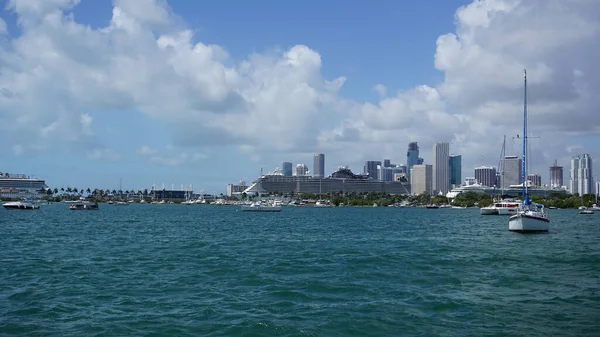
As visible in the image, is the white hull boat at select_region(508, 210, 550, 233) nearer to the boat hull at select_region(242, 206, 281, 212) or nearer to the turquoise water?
the turquoise water

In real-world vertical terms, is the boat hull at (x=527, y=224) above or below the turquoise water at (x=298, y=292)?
above

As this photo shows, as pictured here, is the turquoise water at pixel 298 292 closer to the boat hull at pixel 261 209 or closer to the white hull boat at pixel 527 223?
the white hull boat at pixel 527 223

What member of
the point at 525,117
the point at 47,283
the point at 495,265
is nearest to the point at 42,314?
the point at 47,283

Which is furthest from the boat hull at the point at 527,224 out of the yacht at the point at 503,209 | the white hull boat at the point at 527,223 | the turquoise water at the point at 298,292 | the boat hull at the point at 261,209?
the boat hull at the point at 261,209

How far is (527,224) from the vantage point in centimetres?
5581

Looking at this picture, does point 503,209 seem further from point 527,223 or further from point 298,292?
point 298,292

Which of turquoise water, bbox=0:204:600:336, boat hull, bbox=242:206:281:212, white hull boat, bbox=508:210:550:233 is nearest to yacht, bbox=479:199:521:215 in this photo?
boat hull, bbox=242:206:281:212

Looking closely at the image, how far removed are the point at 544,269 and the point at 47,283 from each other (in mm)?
25614

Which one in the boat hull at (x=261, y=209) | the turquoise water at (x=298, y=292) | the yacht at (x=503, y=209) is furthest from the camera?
the boat hull at (x=261, y=209)

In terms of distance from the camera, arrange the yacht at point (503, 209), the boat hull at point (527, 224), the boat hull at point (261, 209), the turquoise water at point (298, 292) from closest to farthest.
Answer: the turquoise water at point (298, 292) → the boat hull at point (527, 224) → the yacht at point (503, 209) → the boat hull at point (261, 209)

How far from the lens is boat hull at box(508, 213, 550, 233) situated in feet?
182

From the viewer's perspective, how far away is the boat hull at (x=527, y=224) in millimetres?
55594

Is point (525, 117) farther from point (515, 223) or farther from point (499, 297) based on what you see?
point (499, 297)

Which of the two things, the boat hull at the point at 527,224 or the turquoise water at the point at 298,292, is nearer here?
the turquoise water at the point at 298,292
